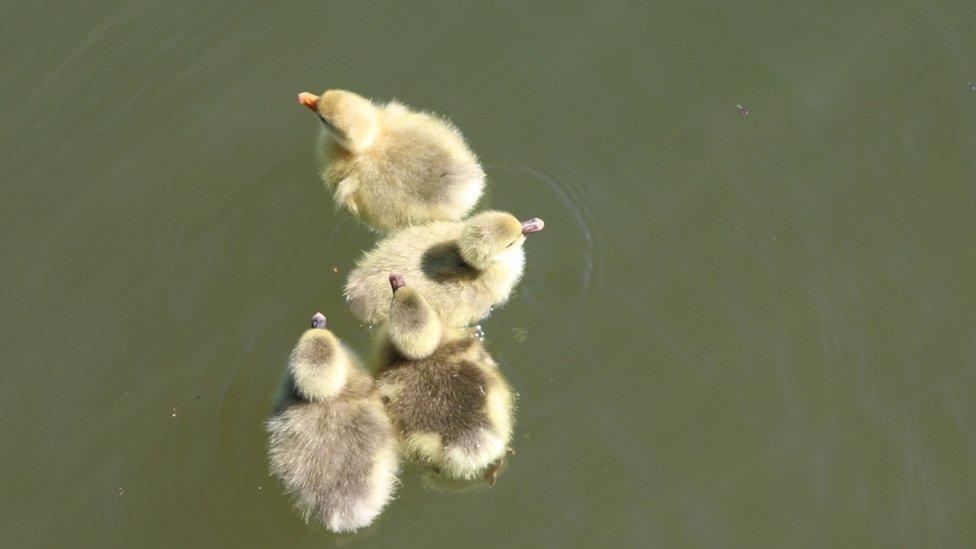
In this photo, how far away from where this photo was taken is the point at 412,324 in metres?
3.20

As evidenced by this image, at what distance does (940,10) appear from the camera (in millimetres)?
4105

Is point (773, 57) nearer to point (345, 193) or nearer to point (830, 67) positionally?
point (830, 67)

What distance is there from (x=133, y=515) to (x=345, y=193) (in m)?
1.42

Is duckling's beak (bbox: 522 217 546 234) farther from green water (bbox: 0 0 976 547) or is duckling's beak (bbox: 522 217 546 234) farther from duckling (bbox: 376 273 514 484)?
duckling (bbox: 376 273 514 484)

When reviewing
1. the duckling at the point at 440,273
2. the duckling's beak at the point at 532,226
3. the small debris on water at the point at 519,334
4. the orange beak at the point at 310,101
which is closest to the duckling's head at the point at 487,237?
the duckling at the point at 440,273

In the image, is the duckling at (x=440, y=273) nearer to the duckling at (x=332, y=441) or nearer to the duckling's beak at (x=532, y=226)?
the duckling's beak at (x=532, y=226)

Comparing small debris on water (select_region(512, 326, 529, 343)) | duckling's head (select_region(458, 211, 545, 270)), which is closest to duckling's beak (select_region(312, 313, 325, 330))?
duckling's head (select_region(458, 211, 545, 270))

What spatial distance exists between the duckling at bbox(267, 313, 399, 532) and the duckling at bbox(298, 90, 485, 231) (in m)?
0.59

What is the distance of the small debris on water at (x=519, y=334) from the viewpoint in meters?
3.79

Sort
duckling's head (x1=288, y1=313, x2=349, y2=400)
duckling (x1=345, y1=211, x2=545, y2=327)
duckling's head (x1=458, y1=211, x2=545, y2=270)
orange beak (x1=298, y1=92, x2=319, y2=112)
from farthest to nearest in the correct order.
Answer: orange beak (x1=298, y1=92, x2=319, y2=112) → duckling (x1=345, y1=211, x2=545, y2=327) → duckling's head (x1=458, y1=211, x2=545, y2=270) → duckling's head (x1=288, y1=313, x2=349, y2=400)

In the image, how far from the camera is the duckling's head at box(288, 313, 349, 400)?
3172 mm

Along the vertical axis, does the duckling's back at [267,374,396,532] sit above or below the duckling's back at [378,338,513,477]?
below

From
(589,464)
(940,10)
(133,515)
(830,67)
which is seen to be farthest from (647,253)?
(133,515)

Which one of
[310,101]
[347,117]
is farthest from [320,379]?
[310,101]
